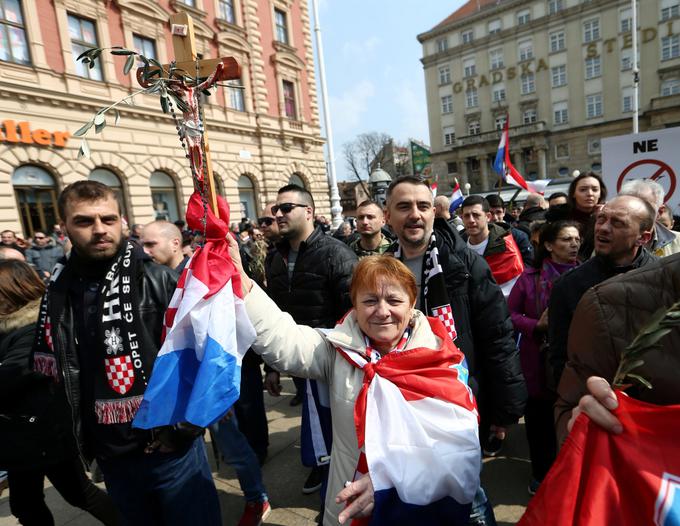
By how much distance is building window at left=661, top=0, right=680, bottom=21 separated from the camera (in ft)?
107

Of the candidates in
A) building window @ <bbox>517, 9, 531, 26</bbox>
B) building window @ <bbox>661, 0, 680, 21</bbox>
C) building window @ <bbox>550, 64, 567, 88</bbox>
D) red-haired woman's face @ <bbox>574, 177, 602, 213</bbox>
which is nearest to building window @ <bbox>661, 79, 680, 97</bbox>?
building window @ <bbox>661, 0, 680, 21</bbox>

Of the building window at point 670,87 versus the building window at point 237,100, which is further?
the building window at point 670,87

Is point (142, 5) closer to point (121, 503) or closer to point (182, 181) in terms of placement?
point (182, 181)

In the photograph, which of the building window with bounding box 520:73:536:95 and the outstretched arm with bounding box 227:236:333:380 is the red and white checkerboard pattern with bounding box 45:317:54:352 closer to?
the outstretched arm with bounding box 227:236:333:380

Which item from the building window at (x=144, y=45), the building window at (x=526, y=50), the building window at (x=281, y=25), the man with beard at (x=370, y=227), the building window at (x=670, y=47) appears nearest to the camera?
the man with beard at (x=370, y=227)

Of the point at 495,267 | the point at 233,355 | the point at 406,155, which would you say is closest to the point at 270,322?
the point at 233,355

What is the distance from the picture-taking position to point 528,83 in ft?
130

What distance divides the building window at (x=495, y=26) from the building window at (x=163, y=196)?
39.5 meters

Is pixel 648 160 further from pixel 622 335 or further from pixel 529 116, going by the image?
pixel 529 116

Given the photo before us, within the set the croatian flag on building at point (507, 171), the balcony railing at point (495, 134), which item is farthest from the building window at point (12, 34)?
the balcony railing at point (495, 134)

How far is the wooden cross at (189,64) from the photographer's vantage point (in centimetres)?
141

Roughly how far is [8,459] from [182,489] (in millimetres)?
970

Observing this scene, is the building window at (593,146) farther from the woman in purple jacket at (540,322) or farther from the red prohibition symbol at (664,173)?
the woman in purple jacket at (540,322)

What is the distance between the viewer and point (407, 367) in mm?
1497
